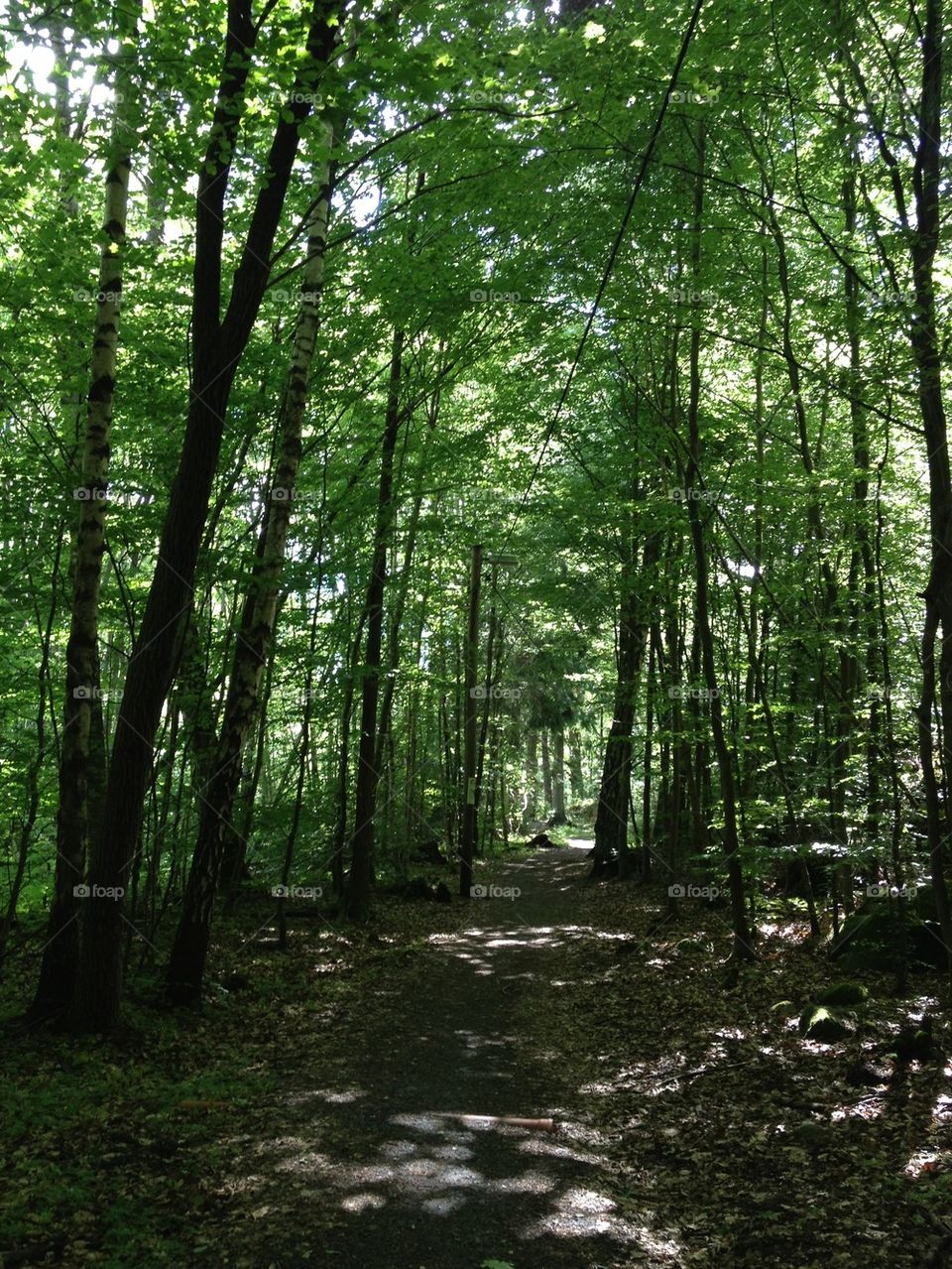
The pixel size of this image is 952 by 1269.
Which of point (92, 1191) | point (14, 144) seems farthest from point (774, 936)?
point (14, 144)

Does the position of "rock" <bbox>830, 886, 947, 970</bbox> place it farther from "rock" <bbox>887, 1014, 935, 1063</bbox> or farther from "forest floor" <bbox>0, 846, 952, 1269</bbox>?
"rock" <bbox>887, 1014, 935, 1063</bbox>

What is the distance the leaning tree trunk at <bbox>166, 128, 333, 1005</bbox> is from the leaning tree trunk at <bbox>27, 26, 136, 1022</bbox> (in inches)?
43.8

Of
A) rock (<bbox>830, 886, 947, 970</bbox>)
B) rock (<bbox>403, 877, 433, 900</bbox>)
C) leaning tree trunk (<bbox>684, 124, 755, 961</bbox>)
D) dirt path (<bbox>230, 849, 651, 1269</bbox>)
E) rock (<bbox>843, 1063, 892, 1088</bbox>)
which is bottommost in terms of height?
rock (<bbox>403, 877, 433, 900</bbox>)

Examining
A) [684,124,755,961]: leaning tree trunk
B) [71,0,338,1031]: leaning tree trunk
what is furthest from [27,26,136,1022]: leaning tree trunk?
[684,124,755,961]: leaning tree trunk

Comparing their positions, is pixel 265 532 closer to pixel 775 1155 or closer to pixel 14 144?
pixel 14 144

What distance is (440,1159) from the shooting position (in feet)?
14.7

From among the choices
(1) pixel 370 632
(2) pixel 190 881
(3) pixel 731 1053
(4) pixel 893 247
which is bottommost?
(3) pixel 731 1053

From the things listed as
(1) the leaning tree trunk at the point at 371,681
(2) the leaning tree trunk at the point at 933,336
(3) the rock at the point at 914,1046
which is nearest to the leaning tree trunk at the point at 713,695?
(3) the rock at the point at 914,1046

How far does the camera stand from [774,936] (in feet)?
34.3

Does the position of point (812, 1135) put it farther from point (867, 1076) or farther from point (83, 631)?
point (83, 631)

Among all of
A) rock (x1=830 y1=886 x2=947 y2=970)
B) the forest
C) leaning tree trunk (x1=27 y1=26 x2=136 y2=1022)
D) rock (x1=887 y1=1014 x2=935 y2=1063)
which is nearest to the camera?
the forest

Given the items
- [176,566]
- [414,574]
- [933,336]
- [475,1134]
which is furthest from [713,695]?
[414,574]

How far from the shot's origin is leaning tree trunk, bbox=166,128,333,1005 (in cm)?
729

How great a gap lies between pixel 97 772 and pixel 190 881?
4.18 ft
